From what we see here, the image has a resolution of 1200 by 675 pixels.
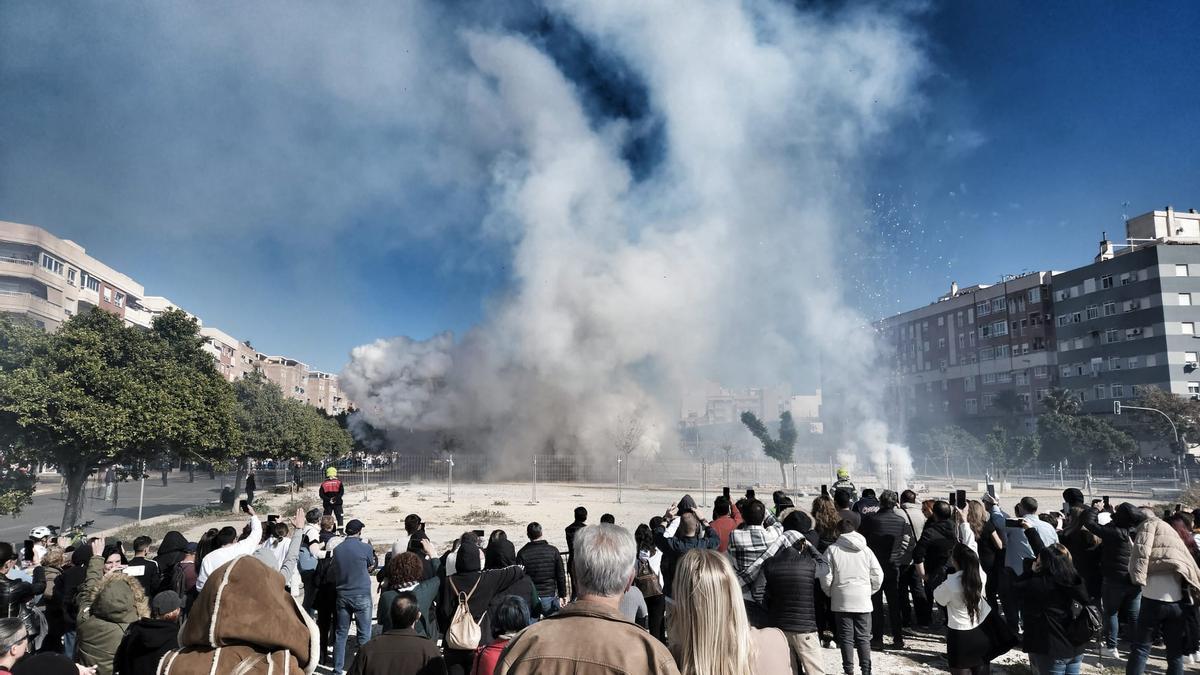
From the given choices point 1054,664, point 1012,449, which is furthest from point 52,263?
point 1012,449

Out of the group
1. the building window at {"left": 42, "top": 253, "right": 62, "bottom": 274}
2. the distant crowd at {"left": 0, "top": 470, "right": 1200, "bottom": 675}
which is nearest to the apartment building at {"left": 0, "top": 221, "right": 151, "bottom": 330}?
the building window at {"left": 42, "top": 253, "right": 62, "bottom": 274}

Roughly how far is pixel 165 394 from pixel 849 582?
76.8 ft

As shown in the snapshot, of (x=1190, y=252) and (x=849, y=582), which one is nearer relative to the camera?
(x=849, y=582)

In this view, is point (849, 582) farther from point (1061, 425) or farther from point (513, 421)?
point (1061, 425)

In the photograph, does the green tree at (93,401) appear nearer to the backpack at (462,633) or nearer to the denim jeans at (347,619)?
the denim jeans at (347,619)

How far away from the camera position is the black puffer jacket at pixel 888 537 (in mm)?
8352

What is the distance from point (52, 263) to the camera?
52.8m

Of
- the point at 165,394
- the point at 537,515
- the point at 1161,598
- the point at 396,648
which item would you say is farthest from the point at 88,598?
the point at 537,515

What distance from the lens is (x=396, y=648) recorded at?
458cm

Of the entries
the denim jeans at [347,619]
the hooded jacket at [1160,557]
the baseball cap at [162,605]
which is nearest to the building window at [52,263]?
the denim jeans at [347,619]

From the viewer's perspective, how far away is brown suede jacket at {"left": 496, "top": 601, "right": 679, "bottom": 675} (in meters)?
2.24

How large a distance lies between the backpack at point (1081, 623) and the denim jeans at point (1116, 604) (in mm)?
2721

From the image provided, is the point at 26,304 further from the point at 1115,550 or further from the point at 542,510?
the point at 1115,550

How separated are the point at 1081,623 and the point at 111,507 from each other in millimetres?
36992
